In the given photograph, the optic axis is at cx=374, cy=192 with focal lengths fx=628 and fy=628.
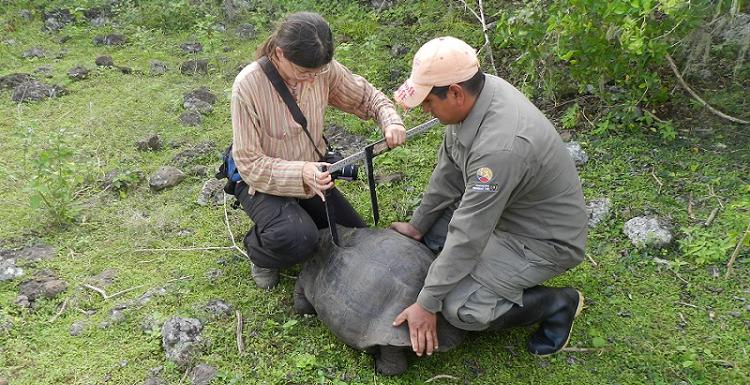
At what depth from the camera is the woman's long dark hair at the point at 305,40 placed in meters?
2.98

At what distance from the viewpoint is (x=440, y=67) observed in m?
2.59

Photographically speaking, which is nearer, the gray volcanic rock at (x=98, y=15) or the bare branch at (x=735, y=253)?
the bare branch at (x=735, y=253)

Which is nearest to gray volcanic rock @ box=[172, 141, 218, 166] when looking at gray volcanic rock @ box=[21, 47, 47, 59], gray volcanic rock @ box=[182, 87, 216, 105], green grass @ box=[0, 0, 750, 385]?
green grass @ box=[0, 0, 750, 385]

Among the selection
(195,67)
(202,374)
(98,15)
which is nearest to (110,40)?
(98,15)

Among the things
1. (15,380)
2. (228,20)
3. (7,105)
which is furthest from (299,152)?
(228,20)

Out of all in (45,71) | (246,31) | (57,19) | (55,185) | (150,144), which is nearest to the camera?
(55,185)

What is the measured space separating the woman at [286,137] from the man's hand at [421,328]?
2.49 ft

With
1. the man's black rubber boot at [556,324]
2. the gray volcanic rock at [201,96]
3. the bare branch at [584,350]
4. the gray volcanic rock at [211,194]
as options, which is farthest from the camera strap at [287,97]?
the gray volcanic rock at [201,96]

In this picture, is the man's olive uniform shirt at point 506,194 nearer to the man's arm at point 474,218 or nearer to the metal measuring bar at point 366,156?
the man's arm at point 474,218

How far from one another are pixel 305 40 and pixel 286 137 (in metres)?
0.62

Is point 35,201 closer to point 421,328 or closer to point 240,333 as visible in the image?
point 240,333

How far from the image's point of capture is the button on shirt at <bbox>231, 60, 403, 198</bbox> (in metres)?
3.23

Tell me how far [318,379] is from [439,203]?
1.13m

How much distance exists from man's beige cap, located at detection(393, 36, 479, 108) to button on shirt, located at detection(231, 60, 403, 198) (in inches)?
34.5
